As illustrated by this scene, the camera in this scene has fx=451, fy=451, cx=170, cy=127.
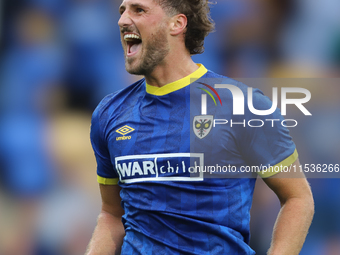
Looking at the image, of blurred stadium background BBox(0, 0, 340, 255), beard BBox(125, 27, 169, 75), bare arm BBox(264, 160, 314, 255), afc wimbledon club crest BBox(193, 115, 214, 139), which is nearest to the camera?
bare arm BBox(264, 160, 314, 255)

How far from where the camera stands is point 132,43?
2.47 meters

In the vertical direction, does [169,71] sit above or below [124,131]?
above

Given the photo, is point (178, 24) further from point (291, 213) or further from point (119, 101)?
point (291, 213)

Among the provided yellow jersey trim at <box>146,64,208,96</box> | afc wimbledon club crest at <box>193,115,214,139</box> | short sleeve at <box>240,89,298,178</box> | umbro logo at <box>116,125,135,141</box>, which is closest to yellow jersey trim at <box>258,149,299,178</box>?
short sleeve at <box>240,89,298,178</box>

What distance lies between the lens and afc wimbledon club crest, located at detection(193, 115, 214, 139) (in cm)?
224

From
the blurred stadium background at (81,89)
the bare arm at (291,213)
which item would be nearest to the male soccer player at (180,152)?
the bare arm at (291,213)

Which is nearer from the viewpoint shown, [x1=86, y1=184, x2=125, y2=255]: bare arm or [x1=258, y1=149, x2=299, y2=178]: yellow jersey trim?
[x1=258, y1=149, x2=299, y2=178]: yellow jersey trim

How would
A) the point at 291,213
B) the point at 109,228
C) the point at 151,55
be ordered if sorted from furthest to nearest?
the point at 109,228 → the point at 151,55 → the point at 291,213

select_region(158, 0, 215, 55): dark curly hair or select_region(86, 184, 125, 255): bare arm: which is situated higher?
select_region(158, 0, 215, 55): dark curly hair

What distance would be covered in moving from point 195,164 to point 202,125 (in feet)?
0.68

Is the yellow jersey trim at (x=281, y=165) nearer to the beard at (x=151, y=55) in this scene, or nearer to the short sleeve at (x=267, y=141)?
the short sleeve at (x=267, y=141)

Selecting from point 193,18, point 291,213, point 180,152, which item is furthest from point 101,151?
point 291,213

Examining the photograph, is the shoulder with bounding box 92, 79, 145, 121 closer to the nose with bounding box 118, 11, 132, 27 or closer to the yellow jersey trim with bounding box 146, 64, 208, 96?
the yellow jersey trim with bounding box 146, 64, 208, 96

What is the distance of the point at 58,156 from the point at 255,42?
235cm
